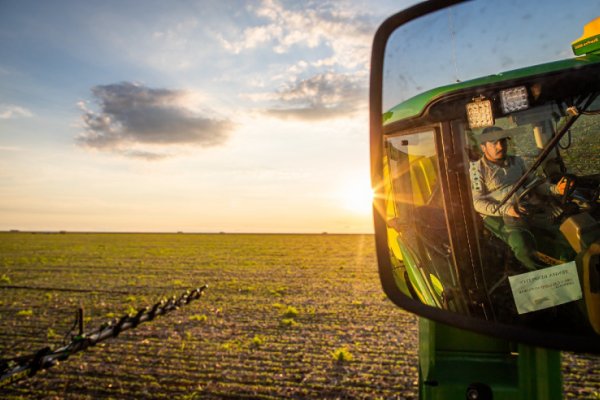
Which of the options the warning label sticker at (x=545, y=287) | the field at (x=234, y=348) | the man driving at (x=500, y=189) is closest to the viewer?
the warning label sticker at (x=545, y=287)

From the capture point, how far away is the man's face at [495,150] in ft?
3.76

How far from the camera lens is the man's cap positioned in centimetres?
114

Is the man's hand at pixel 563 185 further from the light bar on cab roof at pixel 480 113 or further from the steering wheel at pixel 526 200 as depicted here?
the light bar on cab roof at pixel 480 113

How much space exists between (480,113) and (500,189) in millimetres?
205

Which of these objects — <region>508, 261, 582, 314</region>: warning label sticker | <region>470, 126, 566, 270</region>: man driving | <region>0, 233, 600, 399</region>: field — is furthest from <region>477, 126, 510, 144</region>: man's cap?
<region>0, 233, 600, 399</region>: field

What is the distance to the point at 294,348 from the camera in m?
8.91

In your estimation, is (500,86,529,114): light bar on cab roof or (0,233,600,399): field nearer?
(500,86,529,114): light bar on cab roof

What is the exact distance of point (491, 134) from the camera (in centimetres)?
116

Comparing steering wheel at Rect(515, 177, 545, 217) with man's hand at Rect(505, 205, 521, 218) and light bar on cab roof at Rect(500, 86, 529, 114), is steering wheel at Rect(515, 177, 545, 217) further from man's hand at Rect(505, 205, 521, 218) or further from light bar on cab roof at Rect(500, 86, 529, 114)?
light bar on cab roof at Rect(500, 86, 529, 114)

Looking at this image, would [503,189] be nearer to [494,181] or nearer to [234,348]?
A: [494,181]

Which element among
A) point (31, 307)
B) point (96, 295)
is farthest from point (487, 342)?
point (96, 295)

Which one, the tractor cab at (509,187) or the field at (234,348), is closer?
the tractor cab at (509,187)

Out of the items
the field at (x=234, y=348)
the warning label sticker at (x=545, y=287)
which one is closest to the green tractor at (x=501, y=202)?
the warning label sticker at (x=545, y=287)

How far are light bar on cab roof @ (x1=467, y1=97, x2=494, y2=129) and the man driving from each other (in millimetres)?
23
